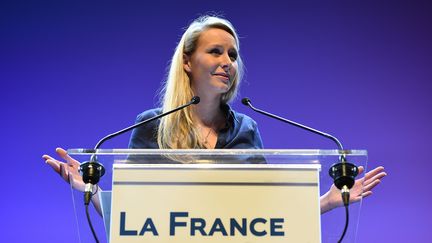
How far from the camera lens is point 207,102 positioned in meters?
2.05

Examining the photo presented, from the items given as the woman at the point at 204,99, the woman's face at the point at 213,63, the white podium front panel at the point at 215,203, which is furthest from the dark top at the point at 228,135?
the white podium front panel at the point at 215,203

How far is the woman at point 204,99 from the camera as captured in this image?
1954 millimetres

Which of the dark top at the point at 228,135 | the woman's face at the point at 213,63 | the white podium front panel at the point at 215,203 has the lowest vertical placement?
the white podium front panel at the point at 215,203

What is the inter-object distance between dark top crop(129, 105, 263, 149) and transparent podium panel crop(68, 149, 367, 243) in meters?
0.73

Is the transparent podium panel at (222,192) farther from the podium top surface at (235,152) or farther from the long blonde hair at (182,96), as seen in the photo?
the long blonde hair at (182,96)

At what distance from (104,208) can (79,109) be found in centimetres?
126

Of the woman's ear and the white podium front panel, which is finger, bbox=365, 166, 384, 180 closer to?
the white podium front panel

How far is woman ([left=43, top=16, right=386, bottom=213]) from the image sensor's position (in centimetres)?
195

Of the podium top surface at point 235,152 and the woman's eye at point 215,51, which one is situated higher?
the woman's eye at point 215,51

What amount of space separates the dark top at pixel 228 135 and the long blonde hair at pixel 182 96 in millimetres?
36

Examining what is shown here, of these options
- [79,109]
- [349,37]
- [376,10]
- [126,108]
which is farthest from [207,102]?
[376,10]

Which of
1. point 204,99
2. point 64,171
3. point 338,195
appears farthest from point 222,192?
point 204,99

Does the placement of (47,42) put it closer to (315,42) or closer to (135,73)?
(135,73)
